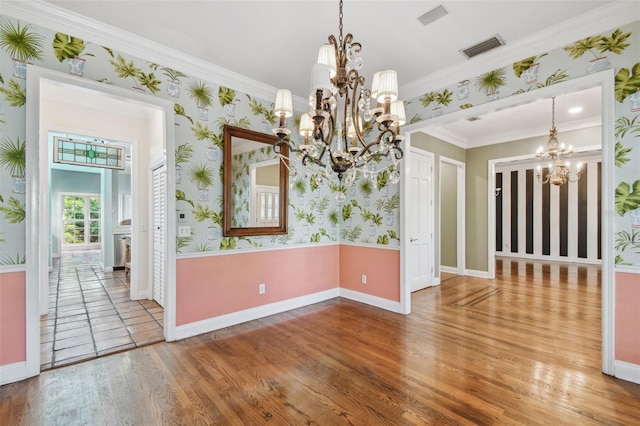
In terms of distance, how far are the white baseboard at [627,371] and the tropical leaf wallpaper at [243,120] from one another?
0.77 metres

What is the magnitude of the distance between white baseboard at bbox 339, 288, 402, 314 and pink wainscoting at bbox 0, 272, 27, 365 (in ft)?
11.4

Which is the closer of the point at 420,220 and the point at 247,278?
the point at 247,278

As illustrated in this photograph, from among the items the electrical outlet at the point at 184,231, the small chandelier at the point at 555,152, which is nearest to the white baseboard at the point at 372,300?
the electrical outlet at the point at 184,231

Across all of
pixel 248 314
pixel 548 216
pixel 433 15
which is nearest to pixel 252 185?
pixel 248 314

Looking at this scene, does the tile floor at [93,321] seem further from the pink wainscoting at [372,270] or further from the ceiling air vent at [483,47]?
the ceiling air vent at [483,47]

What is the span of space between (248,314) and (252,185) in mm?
1576

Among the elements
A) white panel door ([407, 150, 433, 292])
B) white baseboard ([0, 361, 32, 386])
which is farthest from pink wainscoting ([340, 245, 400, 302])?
white baseboard ([0, 361, 32, 386])

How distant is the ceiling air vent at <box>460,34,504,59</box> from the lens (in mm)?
2638

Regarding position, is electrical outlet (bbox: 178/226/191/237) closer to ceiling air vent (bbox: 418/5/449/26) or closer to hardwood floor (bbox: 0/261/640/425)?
hardwood floor (bbox: 0/261/640/425)

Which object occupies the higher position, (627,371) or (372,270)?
(372,270)

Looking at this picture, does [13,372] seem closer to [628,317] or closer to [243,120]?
[243,120]

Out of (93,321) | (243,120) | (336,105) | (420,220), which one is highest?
(243,120)

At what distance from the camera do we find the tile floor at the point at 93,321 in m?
2.70

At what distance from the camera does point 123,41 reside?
8.48 feet
